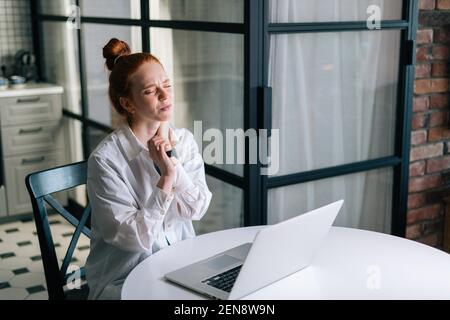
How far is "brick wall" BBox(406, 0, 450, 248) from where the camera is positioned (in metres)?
2.64

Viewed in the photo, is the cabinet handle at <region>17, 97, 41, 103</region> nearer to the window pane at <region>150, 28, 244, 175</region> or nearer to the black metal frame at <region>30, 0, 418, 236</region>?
the black metal frame at <region>30, 0, 418, 236</region>

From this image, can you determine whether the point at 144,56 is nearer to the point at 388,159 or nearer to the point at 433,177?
the point at 388,159

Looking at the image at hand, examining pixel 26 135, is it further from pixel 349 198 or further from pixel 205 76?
pixel 349 198

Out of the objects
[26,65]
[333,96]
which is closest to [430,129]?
[333,96]

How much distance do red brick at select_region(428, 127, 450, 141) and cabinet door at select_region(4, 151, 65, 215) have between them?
94.7 inches

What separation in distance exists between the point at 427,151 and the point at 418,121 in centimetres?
16

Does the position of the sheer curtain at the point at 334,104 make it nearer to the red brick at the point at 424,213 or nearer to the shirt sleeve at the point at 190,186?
the red brick at the point at 424,213

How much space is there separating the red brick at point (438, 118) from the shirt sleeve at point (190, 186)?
1285 mm

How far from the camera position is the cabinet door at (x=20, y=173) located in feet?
12.8

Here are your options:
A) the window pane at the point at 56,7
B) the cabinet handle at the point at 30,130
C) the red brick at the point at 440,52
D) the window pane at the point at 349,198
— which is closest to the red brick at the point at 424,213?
the window pane at the point at 349,198

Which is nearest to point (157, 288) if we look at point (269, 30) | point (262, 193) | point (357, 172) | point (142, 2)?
point (262, 193)

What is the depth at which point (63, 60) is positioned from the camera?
3.98 m

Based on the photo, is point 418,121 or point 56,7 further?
point 56,7
